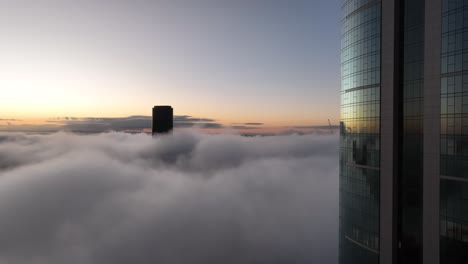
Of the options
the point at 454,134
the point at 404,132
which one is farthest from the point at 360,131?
the point at 454,134

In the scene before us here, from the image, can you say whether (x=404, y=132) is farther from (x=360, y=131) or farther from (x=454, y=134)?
(x=454, y=134)

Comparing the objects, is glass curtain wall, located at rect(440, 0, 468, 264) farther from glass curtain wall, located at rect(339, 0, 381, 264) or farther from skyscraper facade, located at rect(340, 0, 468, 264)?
glass curtain wall, located at rect(339, 0, 381, 264)

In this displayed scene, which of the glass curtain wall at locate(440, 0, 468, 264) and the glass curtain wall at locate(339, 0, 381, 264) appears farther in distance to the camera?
the glass curtain wall at locate(339, 0, 381, 264)

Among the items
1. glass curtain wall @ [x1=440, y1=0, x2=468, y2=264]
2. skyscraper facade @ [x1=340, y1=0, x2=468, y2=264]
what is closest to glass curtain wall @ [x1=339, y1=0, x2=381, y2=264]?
skyscraper facade @ [x1=340, y1=0, x2=468, y2=264]

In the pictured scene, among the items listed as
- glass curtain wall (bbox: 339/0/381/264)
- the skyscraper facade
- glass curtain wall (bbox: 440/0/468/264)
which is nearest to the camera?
glass curtain wall (bbox: 440/0/468/264)

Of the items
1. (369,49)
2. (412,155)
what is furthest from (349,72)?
(412,155)

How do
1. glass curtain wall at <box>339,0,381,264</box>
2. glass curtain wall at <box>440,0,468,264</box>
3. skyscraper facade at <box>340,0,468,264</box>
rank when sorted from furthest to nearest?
glass curtain wall at <box>339,0,381,264</box> → skyscraper facade at <box>340,0,468,264</box> → glass curtain wall at <box>440,0,468,264</box>

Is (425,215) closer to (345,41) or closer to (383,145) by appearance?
(383,145)

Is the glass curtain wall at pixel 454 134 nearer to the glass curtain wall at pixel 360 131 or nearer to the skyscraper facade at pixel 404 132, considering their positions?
the skyscraper facade at pixel 404 132
